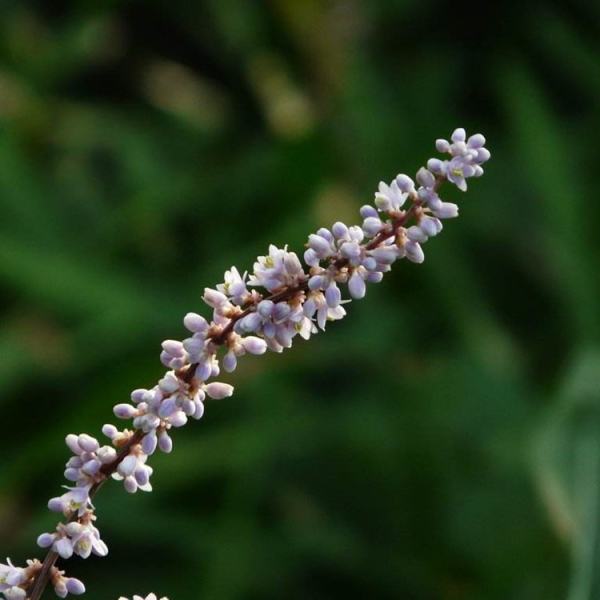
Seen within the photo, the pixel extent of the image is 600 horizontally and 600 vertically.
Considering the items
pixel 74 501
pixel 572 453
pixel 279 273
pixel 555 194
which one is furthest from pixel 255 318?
pixel 555 194

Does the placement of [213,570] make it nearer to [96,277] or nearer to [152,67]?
[96,277]

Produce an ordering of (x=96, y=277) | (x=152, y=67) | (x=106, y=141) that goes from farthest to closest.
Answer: (x=152, y=67) → (x=106, y=141) → (x=96, y=277)

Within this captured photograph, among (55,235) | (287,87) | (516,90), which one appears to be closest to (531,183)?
(516,90)

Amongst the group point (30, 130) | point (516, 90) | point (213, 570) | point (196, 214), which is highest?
point (516, 90)

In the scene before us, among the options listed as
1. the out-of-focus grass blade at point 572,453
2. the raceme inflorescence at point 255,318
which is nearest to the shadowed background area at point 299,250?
the out-of-focus grass blade at point 572,453

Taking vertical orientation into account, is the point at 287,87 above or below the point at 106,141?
above
